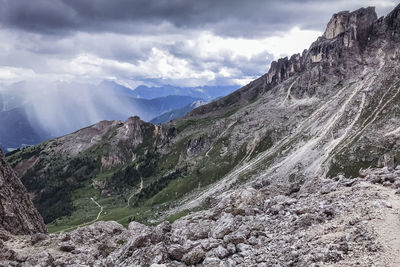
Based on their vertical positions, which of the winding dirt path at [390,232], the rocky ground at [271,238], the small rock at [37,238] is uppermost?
the small rock at [37,238]

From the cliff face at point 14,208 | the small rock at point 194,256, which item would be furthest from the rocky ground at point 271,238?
the cliff face at point 14,208

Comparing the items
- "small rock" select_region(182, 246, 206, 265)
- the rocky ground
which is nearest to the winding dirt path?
the rocky ground

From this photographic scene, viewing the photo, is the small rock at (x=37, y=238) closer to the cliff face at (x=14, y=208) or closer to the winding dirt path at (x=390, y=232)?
the cliff face at (x=14, y=208)

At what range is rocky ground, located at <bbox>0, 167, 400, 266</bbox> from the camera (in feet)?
77.0

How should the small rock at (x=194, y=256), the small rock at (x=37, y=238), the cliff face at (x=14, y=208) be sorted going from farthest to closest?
→ the cliff face at (x=14, y=208) < the small rock at (x=37, y=238) < the small rock at (x=194, y=256)

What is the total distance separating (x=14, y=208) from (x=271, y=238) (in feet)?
165

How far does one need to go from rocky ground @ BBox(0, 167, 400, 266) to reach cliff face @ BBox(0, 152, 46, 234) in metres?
10.5

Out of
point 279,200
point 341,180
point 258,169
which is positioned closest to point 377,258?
point 279,200

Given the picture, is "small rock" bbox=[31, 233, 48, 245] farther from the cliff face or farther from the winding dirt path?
the winding dirt path

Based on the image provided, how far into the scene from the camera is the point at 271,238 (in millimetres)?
28453

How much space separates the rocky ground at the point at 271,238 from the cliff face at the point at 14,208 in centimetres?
1051

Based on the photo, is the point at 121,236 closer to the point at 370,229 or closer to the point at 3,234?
the point at 3,234

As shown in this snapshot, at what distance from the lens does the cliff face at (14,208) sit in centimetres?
5347

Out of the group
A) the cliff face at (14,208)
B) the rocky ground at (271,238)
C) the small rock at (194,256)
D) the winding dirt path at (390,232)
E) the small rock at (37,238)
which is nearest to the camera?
the winding dirt path at (390,232)
